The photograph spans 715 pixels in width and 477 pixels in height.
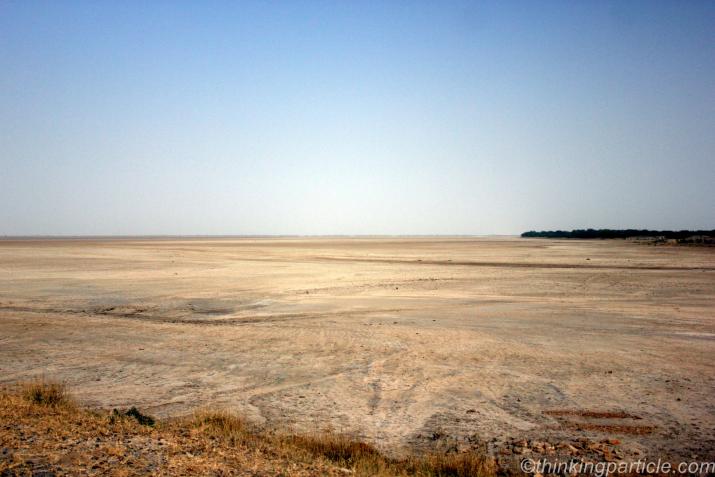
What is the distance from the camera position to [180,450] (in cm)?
563

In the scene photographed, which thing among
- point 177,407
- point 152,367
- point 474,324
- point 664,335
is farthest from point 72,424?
point 664,335

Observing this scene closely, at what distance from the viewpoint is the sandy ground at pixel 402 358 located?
7.31 metres

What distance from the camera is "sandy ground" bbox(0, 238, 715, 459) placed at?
7309 millimetres

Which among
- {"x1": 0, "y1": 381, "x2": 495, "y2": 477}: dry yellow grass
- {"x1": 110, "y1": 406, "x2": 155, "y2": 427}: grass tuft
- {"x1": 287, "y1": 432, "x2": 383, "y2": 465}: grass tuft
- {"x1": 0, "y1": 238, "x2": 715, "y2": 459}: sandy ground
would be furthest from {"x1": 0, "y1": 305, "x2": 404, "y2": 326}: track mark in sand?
{"x1": 287, "y1": 432, "x2": 383, "y2": 465}: grass tuft

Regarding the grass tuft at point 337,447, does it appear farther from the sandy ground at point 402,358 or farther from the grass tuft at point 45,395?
the grass tuft at point 45,395

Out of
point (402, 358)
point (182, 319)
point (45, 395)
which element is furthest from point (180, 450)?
point (182, 319)

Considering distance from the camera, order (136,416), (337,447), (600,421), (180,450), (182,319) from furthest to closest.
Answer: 1. (182,319)
2. (600,421)
3. (136,416)
4. (337,447)
5. (180,450)

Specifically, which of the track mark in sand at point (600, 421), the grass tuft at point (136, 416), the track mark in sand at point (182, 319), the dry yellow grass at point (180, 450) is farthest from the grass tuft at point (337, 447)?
the track mark in sand at point (182, 319)

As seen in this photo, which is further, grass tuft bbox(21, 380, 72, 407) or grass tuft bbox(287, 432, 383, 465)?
grass tuft bbox(21, 380, 72, 407)

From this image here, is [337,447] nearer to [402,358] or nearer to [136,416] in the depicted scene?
[136,416]

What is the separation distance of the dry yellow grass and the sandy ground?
0.73 m

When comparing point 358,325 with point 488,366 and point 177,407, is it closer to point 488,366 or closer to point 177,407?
point 488,366

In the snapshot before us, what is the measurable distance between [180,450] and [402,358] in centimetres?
616

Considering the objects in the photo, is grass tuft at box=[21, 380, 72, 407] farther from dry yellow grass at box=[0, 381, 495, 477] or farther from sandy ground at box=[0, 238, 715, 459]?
sandy ground at box=[0, 238, 715, 459]
